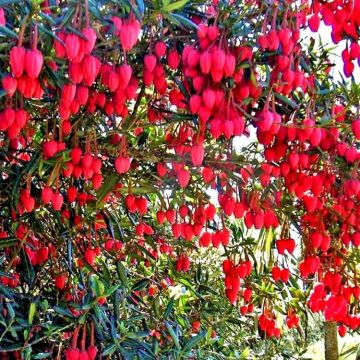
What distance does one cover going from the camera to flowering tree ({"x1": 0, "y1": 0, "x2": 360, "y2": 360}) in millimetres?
1413

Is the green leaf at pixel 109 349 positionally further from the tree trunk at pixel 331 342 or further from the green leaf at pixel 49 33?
the tree trunk at pixel 331 342

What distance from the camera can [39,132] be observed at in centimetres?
231

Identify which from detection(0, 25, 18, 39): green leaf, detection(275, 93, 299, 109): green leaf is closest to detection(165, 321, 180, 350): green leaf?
detection(275, 93, 299, 109): green leaf

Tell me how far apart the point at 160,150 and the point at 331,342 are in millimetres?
1920

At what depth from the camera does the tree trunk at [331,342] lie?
134 inches

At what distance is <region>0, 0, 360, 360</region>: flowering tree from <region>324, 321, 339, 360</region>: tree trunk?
2.89 feet

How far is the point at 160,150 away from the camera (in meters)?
1.96

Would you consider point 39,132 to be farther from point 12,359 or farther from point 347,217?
point 347,217

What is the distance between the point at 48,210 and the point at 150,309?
464mm

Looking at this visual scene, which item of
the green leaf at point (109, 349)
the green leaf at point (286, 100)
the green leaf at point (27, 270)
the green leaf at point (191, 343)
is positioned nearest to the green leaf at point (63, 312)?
the green leaf at point (109, 349)

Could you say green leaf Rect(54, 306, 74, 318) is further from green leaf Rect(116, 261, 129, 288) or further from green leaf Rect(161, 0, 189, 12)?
green leaf Rect(161, 0, 189, 12)

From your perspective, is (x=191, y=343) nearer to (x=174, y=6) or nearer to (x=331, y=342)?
(x=174, y=6)

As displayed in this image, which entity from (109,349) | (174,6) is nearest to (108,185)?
(109,349)

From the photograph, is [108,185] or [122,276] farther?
[122,276]
